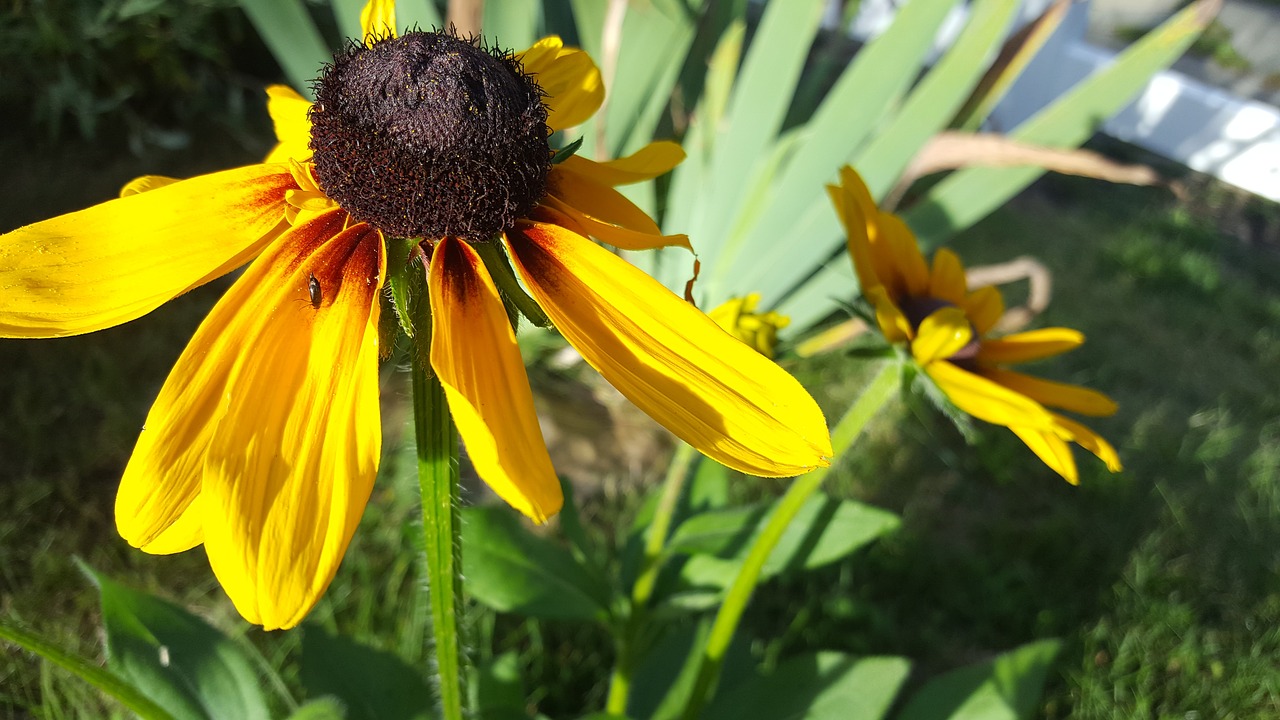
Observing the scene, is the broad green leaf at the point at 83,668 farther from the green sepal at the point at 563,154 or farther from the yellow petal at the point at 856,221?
the yellow petal at the point at 856,221

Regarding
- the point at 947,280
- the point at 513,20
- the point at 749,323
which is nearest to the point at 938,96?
the point at 947,280

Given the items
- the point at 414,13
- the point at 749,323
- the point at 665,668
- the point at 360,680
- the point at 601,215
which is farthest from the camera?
the point at 414,13

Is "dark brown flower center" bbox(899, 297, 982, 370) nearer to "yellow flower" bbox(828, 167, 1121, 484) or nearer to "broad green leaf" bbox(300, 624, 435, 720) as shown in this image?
"yellow flower" bbox(828, 167, 1121, 484)

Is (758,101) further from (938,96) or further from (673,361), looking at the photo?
(673,361)

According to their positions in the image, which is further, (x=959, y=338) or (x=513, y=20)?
(x=513, y=20)

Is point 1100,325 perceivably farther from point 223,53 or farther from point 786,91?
point 223,53

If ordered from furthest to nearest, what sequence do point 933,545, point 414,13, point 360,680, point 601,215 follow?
point 933,545, point 414,13, point 360,680, point 601,215

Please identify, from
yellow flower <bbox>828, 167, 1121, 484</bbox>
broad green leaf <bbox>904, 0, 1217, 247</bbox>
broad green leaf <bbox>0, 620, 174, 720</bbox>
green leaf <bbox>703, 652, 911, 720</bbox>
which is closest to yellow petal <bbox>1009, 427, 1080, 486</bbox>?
yellow flower <bbox>828, 167, 1121, 484</bbox>
